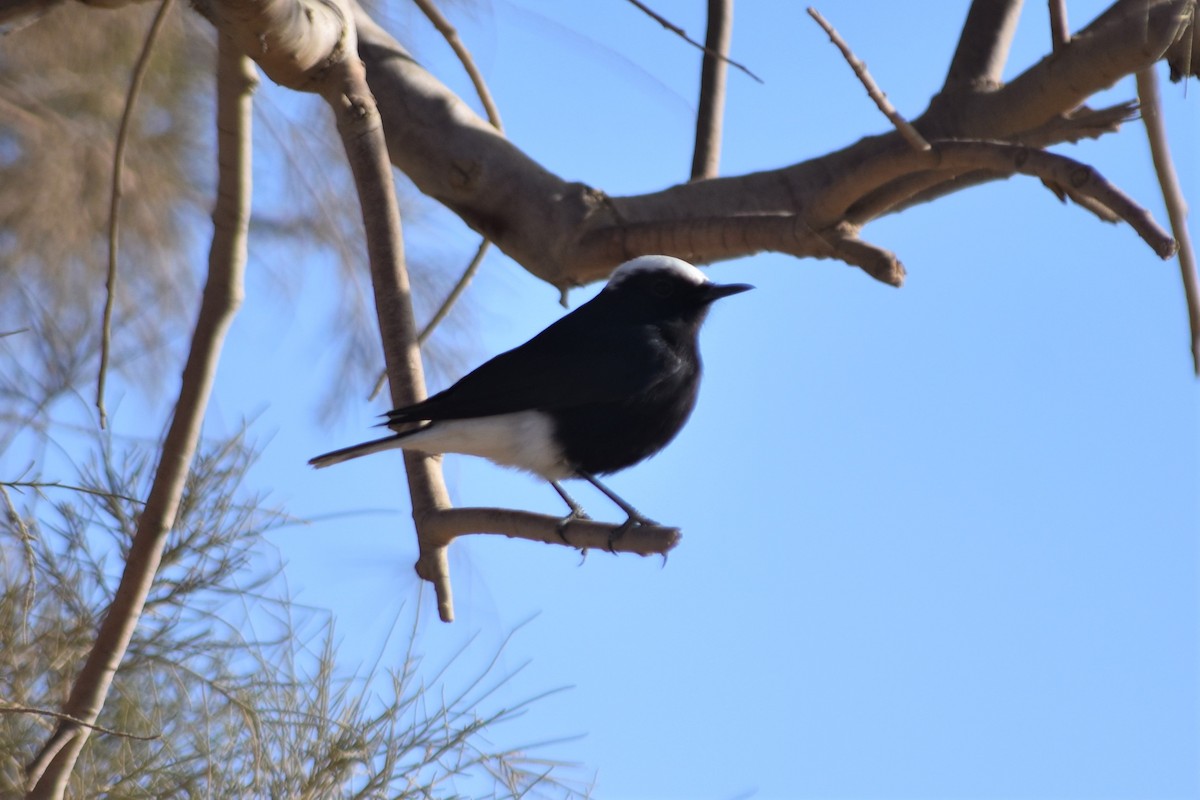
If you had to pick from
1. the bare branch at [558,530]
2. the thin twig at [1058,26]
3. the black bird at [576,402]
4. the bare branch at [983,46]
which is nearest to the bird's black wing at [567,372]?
the black bird at [576,402]

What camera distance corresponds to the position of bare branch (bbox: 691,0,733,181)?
447 centimetres

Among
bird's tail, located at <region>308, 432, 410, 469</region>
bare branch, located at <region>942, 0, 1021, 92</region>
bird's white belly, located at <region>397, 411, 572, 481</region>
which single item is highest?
bare branch, located at <region>942, 0, 1021, 92</region>

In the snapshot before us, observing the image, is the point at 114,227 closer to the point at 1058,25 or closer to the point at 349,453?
the point at 349,453

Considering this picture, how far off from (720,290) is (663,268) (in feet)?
0.62

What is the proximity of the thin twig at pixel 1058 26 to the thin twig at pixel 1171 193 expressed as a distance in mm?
543

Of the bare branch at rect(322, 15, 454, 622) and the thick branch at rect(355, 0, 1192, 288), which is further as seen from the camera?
the thick branch at rect(355, 0, 1192, 288)

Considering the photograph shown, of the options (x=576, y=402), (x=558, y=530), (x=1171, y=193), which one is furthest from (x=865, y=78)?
(x=576, y=402)

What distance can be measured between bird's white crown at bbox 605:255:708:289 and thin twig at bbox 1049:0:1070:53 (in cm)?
124

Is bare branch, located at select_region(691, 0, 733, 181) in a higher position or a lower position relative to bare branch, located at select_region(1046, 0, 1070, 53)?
higher

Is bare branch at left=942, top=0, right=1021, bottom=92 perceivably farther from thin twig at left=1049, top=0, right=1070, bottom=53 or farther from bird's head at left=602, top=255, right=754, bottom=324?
bird's head at left=602, top=255, right=754, bottom=324

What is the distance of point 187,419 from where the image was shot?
2.81 metres

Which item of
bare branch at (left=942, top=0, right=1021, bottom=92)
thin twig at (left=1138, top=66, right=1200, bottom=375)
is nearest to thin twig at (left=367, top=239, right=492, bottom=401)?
bare branch at (left=942, top=0, right=1021, bottom=92)

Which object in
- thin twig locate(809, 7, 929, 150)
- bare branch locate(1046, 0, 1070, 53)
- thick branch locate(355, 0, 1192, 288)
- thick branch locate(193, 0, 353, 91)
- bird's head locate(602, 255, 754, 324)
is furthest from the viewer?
bird's head locate(602, 255, 754, 324)

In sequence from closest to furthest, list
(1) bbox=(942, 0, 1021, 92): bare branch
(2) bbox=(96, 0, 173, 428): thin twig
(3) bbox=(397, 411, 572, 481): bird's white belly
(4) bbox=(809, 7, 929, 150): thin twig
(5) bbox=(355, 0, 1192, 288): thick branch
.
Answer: (4) bbox=(809, 7, 929, 150): thin twig
(2) bbox=(96, 0, 173, 428): thin twig
(5) bbox=(355, 0, 1192, 288): thick branch
(3) bbox=(397, 411, 572, 481): bird's white belly
(1) bbox=(942, 0, 1021, 92): bare branch
